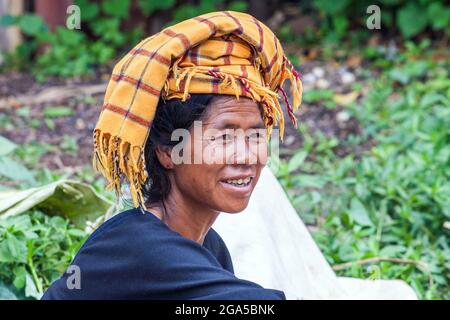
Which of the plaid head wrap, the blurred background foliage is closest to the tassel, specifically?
the plaid head wrap

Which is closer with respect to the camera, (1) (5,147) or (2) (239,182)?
(2) (239,182)

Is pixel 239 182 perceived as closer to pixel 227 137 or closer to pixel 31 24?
pixel 227 137

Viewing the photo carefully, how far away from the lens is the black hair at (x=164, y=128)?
2414 millimetres

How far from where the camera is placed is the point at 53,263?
357 centimetres

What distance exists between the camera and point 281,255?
3.62 m

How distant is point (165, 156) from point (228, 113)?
0.21 meters

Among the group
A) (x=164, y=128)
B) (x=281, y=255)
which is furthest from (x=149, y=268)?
(x=281, y=255)

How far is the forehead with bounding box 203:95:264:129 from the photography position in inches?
95.7

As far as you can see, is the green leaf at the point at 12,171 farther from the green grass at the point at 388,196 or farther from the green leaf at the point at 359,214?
the green leaf at the point at 359,214

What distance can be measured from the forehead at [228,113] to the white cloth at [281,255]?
1.08 meters

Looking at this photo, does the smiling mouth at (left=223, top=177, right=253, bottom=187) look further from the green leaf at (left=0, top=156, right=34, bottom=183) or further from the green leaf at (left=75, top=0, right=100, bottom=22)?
the green leaf at (left=75, top=0, right=100, bottom=22)

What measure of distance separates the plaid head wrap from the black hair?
0.03 meters

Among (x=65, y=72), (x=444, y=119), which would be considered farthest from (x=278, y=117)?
(x=65, y=72)
